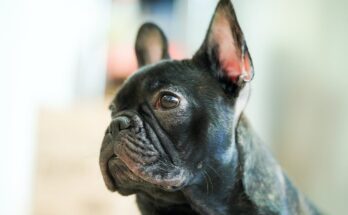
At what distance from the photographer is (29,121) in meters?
1.95

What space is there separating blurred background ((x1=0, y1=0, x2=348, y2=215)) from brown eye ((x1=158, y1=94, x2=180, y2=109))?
3.28 ft

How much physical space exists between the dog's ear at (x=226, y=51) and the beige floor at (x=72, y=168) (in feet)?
3.21

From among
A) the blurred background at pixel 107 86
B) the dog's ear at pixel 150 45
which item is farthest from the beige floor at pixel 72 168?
the dog's ear at pixel 150 45

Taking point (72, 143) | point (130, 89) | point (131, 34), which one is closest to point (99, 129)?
point (72, 143)

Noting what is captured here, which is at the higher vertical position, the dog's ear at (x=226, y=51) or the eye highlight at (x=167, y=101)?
the dog's ear at (x=226, y=51)

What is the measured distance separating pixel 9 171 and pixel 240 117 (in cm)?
120

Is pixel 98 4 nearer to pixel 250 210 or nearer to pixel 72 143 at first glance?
pixel 72 143

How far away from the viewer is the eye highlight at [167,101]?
0.80 metres

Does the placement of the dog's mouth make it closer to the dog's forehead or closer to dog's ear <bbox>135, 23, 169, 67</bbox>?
the dog's forehead

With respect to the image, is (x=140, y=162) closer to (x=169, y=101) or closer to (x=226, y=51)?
(x=169, y=101)

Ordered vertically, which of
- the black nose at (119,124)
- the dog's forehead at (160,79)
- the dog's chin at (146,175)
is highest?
the dog's forehead at (160,79)

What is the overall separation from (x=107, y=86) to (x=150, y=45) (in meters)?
1.66

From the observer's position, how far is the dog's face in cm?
78

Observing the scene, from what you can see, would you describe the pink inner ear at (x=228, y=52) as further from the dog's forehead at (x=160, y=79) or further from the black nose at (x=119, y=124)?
the black nose at (x=119, y=124)
